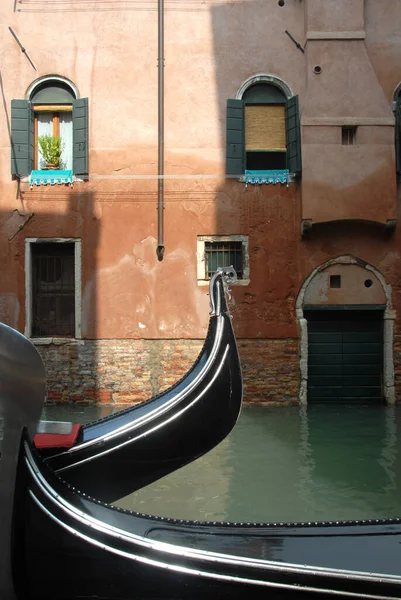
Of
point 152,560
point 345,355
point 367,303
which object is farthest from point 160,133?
point 152,560

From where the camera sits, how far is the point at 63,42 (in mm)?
6051

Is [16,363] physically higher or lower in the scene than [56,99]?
lower

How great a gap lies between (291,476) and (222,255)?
305cm

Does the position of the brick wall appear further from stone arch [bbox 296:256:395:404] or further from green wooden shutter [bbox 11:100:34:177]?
green wooden shutter [bbox 11:100:34:177]

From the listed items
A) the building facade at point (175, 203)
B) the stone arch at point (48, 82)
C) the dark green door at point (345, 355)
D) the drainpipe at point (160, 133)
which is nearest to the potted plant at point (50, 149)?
the building facade at point (175, 203)

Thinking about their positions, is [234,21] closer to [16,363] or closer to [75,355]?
[75,355]

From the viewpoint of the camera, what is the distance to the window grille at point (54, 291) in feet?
20.3

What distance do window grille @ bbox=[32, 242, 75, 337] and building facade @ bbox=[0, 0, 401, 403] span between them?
0.51 ft

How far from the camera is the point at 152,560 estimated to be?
1.21 meters

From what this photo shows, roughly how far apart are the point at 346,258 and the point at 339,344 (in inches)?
35.5

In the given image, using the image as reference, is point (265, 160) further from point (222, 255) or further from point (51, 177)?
point (51, 177)

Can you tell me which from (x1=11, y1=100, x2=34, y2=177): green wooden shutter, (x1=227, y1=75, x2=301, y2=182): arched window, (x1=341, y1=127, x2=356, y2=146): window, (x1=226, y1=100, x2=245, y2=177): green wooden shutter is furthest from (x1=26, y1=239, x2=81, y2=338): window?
(x1=341, y1=127, x2=356, y2=146): window

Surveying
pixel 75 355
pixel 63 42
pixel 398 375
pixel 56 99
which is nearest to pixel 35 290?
pixel 75 355

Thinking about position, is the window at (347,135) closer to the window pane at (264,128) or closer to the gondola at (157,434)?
the window pane at (264,128)
